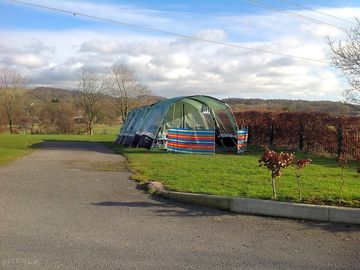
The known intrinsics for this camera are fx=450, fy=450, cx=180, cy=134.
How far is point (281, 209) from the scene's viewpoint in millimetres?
7594

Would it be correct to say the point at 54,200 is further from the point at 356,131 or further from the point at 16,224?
the point at 356,131

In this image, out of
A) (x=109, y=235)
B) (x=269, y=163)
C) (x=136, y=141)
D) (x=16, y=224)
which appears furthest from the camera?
(x=136, y=141)

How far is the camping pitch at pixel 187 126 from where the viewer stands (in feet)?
66.9

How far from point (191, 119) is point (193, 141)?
4067 millimetres

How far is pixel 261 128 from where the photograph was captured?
83.2ft

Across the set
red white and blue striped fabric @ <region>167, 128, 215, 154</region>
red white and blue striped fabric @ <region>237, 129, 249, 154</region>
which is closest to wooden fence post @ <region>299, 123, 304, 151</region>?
red white and blue striped fabric @ <region>237, 129, 249, 154</region>

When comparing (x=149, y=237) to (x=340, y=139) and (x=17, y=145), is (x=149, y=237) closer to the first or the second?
(x=340, y=139)

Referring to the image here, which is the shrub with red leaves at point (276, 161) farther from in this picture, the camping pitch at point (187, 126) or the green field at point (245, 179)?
the camping pitch at point (187, 126)

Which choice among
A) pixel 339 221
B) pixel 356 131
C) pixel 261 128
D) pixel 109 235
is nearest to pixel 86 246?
pixel 109 235

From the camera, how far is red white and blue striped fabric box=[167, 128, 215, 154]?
2025 cm

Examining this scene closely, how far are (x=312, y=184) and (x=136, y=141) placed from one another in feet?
48.7

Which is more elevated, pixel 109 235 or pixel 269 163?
pixel 269 163

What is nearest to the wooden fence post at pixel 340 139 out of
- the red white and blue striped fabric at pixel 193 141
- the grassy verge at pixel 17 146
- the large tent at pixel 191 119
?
the red white and blue striped fabric at pixel 193 141

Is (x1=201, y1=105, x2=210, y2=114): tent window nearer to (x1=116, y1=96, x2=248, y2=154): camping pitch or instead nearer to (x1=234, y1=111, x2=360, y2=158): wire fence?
(x1=116, y1=96, x2=248, y2=154): camping pitch
